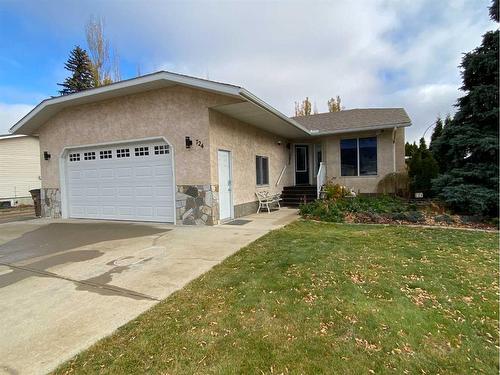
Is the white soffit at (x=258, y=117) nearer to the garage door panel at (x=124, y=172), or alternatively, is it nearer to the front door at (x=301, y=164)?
the front door at (x=301, y=164)

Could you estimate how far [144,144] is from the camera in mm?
8930

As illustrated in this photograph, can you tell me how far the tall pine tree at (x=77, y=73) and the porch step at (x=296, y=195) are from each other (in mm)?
20231

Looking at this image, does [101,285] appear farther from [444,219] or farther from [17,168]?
[17,168]

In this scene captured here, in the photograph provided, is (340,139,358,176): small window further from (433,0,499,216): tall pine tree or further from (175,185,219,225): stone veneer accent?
(175,185,219,225): stone veneer accent

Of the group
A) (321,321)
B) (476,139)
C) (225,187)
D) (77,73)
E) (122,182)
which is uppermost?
(77,73)

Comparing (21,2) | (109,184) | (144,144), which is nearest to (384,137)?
(144,144)

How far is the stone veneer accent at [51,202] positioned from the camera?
419 inches

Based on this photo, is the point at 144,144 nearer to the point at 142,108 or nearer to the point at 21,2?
the point at 142,108

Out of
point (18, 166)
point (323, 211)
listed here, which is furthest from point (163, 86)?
point (18, 166)

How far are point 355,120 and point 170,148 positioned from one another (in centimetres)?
886

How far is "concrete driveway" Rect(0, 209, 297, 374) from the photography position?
2617 millimetres

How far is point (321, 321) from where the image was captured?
9.16 ft

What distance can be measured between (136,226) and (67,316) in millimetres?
5347

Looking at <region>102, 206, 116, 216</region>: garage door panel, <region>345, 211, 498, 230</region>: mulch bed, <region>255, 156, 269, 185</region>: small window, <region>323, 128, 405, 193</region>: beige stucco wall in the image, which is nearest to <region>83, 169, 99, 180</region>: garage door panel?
<region>102, 206, 116, 216</region>: garage door panel
